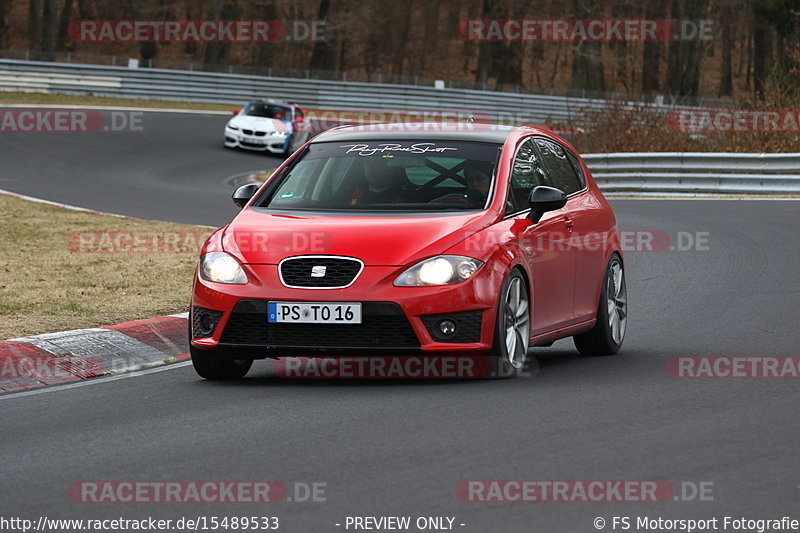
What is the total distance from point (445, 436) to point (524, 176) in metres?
3.21

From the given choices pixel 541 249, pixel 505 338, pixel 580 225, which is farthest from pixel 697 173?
pixel 505 338

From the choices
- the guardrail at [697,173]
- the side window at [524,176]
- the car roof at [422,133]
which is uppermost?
the car roof at [422,133]

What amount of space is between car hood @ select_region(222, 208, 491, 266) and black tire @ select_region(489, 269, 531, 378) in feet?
1.30

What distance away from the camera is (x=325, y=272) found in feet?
27.2

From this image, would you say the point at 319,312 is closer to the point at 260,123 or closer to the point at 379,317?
the point at 379,317

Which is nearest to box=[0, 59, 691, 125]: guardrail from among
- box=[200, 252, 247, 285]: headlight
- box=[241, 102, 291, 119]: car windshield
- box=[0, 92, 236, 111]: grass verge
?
box=[0, 92, 236, 111]: grass verge

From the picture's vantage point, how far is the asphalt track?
5500 mm

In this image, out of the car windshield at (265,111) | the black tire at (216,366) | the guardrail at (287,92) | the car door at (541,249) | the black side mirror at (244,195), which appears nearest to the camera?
the black tire at (216,366)

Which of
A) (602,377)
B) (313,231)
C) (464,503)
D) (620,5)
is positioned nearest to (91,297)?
(313,231)

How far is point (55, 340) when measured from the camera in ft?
32.2

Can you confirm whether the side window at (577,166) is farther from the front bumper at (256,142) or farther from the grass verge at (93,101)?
the grass verge at (93,101)

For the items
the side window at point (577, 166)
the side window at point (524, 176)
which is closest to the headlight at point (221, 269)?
the side window at point (524, 176)

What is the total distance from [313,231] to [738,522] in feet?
Answer: 13.1

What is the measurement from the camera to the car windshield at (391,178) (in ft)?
30.3
